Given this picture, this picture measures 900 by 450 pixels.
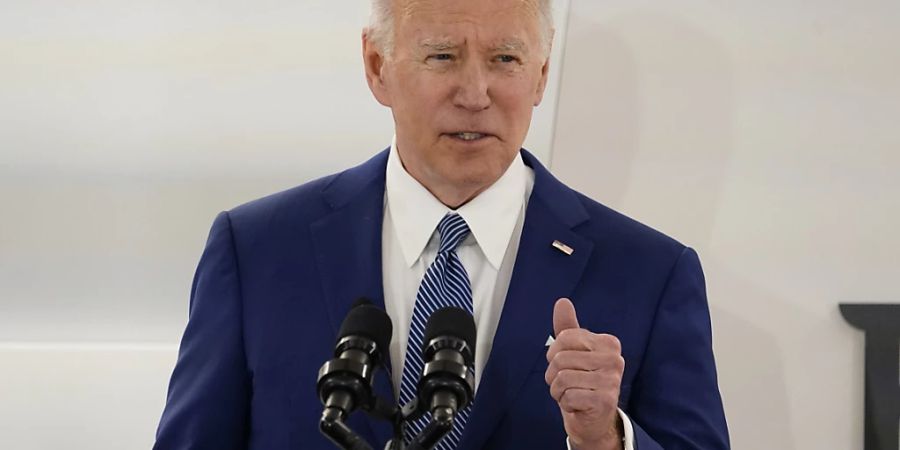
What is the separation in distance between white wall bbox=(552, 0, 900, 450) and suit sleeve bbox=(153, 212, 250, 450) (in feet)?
3.21

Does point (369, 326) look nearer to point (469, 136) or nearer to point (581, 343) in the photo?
point (581, 343)

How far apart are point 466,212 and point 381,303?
20 centimetres

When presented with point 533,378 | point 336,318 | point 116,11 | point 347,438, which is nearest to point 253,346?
point 336,318

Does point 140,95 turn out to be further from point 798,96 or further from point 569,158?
point 798,96

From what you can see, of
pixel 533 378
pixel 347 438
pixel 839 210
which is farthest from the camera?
pixel 839 210

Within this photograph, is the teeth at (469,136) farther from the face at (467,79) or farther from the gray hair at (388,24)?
the gray hair at (388,24)

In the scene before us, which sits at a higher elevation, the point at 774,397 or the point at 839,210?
the point at 839,210

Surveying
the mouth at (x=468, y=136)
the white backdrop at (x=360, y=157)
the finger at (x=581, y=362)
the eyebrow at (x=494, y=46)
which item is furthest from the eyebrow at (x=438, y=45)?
the white backdrop at (x=360, y=157)

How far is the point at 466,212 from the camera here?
1.95 m

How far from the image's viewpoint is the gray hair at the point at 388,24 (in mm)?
1921

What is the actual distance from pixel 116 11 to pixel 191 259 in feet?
1.76

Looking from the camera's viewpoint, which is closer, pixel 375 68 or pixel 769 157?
pixel 375 68

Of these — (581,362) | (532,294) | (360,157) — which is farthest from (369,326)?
(360,157)

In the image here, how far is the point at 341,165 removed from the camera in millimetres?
2592
